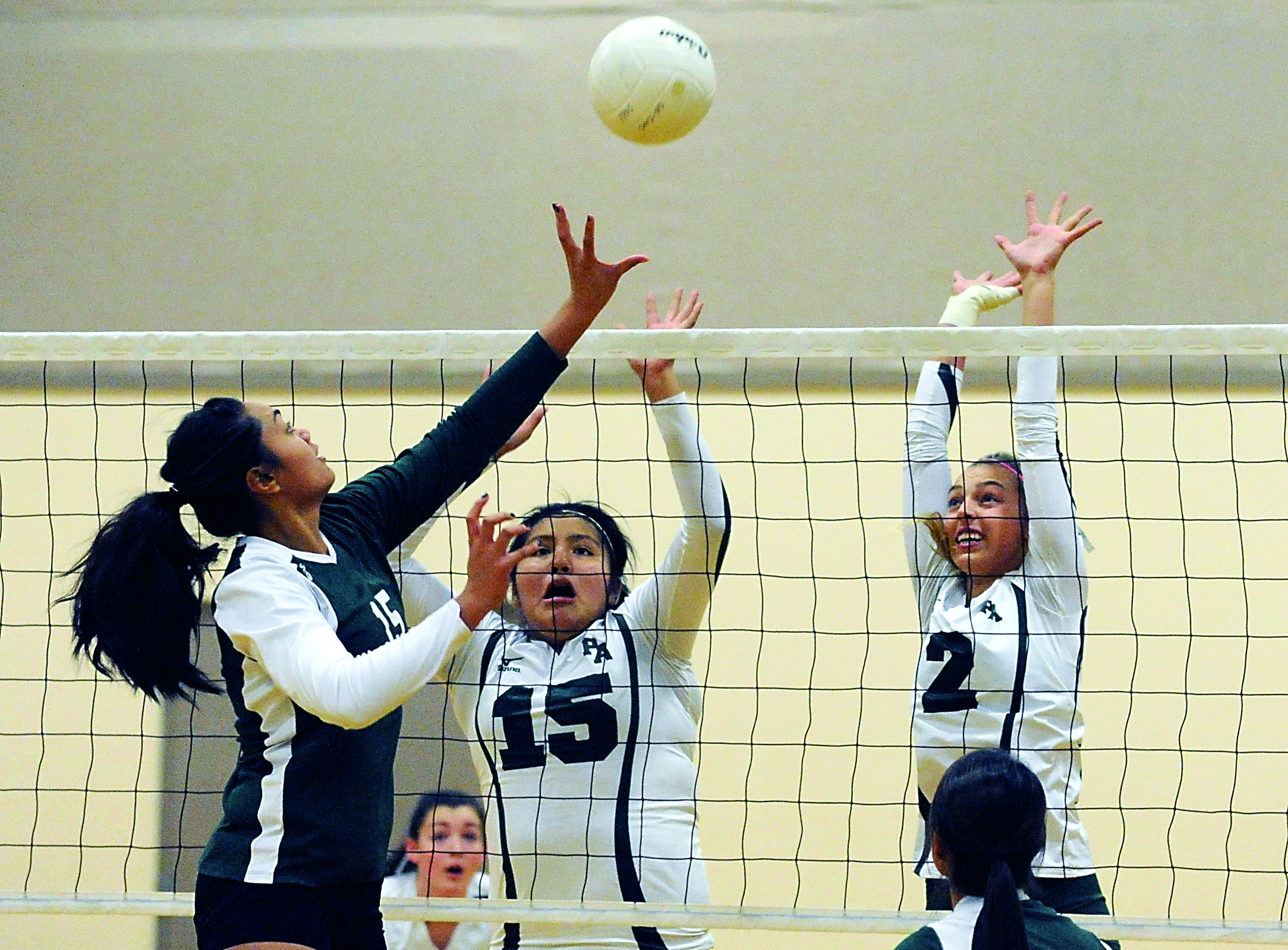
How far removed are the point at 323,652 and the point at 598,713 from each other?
3.40ft

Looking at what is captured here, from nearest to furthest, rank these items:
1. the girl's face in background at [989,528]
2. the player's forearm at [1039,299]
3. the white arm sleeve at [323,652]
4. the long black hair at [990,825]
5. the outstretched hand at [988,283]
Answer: the white arm sleeve at [323,652]
the long black hair at [990,825]
the girl's face in background at [989,528]
the player's forearm at [1039,299]
the outstretched hand at [988,283]

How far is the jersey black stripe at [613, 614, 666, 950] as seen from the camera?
3010 mm

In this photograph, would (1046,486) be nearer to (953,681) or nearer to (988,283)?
(953,681)

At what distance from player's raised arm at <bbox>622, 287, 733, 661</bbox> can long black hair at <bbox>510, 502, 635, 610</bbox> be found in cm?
9

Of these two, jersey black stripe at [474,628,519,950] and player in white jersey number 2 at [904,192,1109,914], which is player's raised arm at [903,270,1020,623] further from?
jersey black stripe at [474,628,519,950]

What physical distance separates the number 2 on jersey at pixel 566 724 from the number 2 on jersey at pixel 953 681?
2.24 ft

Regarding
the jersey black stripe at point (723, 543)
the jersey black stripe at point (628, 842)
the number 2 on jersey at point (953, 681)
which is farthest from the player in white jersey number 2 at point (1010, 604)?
the jersey black stripe at point (628, 842)

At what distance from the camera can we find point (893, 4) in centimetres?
544

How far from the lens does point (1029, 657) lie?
3.09 m

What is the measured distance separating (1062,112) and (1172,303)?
80cm

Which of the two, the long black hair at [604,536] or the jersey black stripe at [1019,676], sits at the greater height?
the long black hair at [604,536]

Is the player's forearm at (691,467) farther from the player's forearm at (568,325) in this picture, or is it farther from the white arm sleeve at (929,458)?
the player's forearm at (568,325)

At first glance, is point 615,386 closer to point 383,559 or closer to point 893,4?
point 893,4

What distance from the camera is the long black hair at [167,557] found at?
233cm
